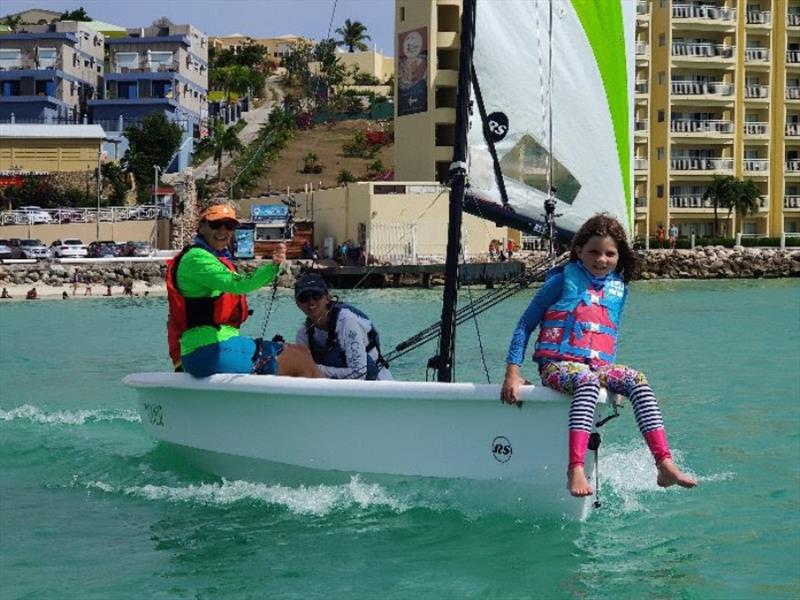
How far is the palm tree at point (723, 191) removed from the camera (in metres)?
64.0

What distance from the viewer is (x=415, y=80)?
201 feet

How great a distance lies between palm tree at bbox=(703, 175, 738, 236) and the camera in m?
64.0

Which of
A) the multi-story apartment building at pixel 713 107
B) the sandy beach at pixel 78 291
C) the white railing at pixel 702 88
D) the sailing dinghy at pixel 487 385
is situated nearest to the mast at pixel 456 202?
the sailing dinghy at pixel 487 385

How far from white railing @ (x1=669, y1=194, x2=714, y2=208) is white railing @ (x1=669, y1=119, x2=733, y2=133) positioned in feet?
11.1

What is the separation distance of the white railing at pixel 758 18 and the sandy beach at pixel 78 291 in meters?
35.5

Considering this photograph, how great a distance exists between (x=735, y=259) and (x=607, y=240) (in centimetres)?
5544

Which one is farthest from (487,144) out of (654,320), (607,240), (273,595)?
(654,320)

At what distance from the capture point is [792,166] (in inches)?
2702

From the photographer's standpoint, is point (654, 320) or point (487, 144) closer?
point (487, 144)

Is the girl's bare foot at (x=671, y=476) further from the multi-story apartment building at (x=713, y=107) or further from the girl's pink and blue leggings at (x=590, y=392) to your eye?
the multi-story apartment building at (x=713, y=107)

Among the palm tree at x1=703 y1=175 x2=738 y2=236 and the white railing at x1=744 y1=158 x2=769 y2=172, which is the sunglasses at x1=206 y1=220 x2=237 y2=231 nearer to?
the palm tree at x1=703 y1=175 x2=738 y2=236

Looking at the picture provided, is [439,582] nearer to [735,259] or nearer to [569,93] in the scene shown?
[569,93]

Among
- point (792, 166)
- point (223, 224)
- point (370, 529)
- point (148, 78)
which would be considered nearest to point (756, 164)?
point (792, 166)

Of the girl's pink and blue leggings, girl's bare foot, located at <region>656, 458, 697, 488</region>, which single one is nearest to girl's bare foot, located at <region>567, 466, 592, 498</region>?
the girl's pink and blue leggings
